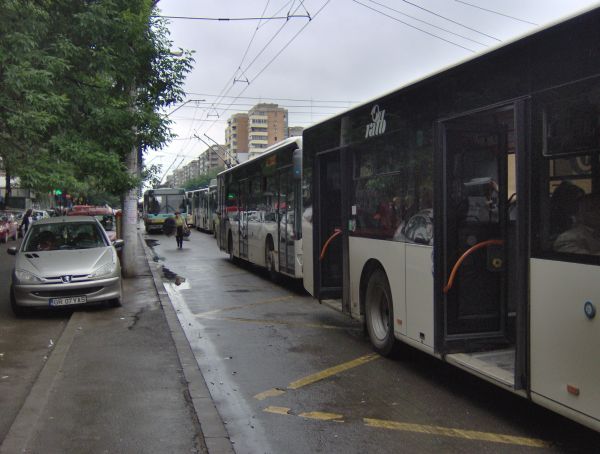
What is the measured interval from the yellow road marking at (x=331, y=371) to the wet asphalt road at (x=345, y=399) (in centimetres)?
1

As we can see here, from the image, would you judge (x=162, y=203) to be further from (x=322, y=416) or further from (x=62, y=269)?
(x=322, y=416)

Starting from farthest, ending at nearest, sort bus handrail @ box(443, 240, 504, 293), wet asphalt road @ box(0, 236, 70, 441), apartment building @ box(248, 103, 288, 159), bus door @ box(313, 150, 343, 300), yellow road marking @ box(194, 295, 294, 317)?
1. apartment building @ box(248, 103, 288, 159)
2. yellow road marking @ box(194, 295, 294, 317)
3. bus door @ box(313, 150, 343, 300)
4. wet asphalt road @ box(0, 236, 70, 441)
5. bus handrail @ box(443, 240, 504, 293)

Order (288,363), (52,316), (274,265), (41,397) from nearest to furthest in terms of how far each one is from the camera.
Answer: (41,397) → (288,363) → (52,316) → (274,265)

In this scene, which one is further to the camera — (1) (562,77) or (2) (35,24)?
(2) (35,24)

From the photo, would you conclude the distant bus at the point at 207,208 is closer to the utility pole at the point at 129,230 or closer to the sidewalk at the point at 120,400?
the utility pole at the point at 129,230

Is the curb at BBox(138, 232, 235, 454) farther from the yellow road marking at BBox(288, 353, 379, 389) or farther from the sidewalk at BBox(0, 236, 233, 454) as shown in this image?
the yellow road marking at BBox(288, 353, 379, 389)

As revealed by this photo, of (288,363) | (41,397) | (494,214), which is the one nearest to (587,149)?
(494,214)

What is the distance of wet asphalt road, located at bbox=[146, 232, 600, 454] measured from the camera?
4.44m

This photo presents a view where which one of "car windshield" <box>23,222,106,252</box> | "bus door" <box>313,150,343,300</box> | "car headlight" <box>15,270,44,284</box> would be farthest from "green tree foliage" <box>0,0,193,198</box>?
"bus door" <box>313,150,343,300</box>

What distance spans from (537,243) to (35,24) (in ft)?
24.4

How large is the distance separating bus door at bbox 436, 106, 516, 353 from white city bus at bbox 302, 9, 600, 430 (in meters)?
0.01

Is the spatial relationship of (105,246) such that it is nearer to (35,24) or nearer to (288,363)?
(35,24)

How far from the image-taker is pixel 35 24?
8.42 meters

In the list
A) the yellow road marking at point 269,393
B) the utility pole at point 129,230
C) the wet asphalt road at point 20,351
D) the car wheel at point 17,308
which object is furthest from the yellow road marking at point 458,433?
the utility pole at point 129,230
